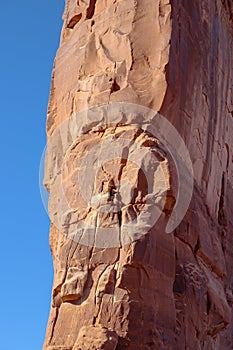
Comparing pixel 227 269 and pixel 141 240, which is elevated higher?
pixel 227 269

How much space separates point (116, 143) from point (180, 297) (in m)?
1.89

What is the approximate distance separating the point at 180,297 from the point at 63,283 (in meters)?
1.34

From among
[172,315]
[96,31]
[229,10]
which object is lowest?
[172,315]

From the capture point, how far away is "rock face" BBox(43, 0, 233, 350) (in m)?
7.65

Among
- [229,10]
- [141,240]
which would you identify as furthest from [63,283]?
[229,10]

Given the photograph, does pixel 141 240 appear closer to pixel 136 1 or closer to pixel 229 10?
pixel 136 1

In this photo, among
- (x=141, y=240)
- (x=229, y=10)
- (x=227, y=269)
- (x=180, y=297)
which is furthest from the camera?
(x=229, y=10)

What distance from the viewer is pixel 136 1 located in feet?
30.0

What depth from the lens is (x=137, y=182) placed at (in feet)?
26.2

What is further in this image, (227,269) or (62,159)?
(227,269)

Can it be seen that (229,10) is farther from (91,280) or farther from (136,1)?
(91,280)

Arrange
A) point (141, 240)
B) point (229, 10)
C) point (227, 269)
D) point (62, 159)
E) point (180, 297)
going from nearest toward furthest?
point (141, 240)
point (180, 297)
point (62, 159)
point (227, 269)
point (229, 10)

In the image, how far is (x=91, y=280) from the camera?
7.74 metres

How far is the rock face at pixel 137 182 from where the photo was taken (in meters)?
7.65
